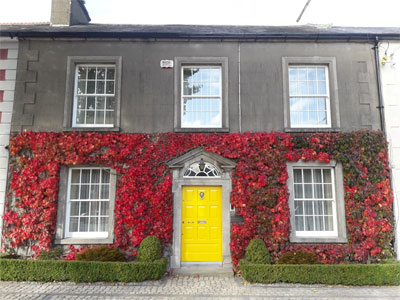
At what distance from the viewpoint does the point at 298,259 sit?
7.37 metres

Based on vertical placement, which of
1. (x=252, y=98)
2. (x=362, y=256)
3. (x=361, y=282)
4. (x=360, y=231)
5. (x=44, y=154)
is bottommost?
(x=361, y=282)

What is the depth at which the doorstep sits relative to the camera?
776cm

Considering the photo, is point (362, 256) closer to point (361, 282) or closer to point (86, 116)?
point (361, 282)

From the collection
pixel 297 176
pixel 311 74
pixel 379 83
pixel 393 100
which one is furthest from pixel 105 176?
pixel 393 100

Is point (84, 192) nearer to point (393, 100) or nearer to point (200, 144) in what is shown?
point (200, 144)

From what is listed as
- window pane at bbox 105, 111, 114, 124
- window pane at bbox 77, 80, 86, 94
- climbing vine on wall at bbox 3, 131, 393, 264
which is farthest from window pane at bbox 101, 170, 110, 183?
window pane at bbox 77, 80, 86, 94

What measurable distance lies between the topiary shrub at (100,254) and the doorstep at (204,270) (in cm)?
167

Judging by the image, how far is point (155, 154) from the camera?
8.26m

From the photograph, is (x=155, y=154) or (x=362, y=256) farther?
(x=155, y=154)

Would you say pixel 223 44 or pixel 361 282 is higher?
pixel 223 44

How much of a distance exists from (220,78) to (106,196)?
5.15m

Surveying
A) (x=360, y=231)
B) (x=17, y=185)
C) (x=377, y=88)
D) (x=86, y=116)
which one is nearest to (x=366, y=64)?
(x=377, y=88)

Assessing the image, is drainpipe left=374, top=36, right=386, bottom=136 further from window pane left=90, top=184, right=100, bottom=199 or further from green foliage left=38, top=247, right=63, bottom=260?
green foliage left=38, top=247, right=63, bottom=260

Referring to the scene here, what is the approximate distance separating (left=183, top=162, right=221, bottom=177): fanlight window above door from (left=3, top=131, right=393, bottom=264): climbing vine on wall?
0.55 m
